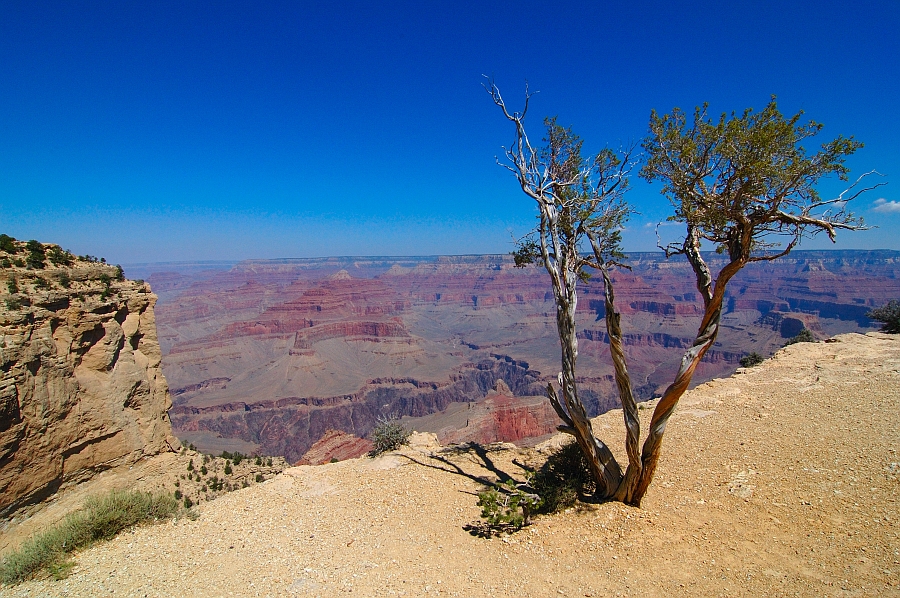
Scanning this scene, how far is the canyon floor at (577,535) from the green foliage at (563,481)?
0.33m

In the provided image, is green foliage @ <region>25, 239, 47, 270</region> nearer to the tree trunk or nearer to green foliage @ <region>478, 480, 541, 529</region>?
green foliage @ <region>478, 480, 541, 529</region>

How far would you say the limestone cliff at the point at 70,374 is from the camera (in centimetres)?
964

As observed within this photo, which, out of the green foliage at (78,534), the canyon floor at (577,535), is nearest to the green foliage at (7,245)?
the green foliage at (78,534)

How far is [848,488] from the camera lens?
7051 mm

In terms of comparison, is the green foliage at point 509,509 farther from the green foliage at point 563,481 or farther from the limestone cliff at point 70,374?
the limestone cliff at point 70,374

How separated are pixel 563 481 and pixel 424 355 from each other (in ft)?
380

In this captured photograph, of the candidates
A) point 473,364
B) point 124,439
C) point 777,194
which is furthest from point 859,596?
point 473,364

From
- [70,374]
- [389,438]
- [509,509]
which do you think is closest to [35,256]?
[70,374]

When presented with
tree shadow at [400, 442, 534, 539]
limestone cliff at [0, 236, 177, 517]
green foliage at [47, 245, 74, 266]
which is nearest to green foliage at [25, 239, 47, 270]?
limestone cliff at [0, 236, 177, 517]

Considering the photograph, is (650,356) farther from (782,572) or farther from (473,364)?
(782,572)

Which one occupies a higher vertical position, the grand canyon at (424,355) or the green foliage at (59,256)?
the green foliage at (59,256)

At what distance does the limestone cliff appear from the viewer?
31.6 ft

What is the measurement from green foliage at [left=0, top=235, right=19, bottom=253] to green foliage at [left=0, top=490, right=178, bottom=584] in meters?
7.92

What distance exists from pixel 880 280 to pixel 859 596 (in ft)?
748
